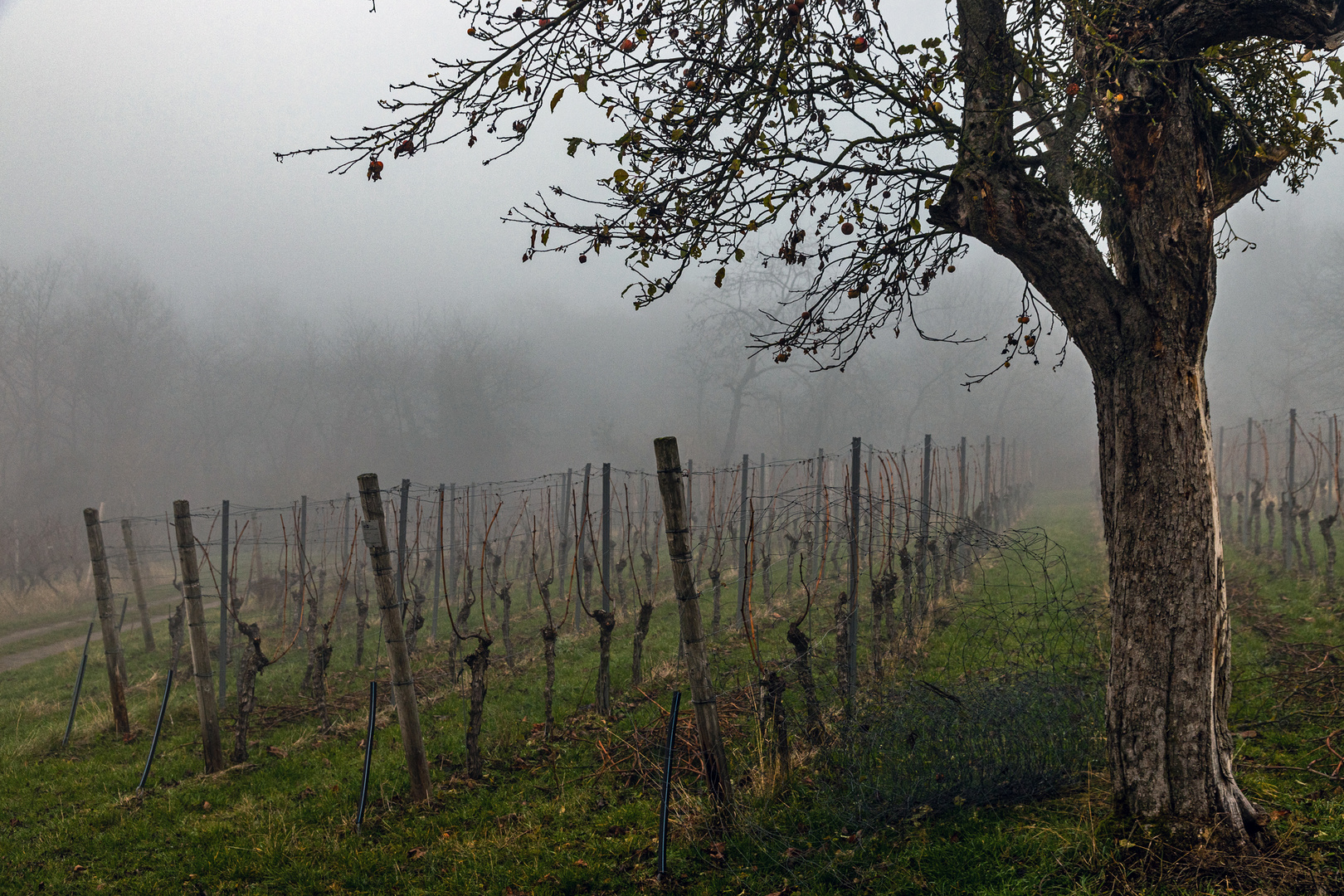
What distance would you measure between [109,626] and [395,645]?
188 inches

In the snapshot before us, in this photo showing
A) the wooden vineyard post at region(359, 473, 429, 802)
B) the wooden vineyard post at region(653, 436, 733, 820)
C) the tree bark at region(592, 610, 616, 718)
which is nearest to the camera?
the wooden vineyard post at region(653, 436, 733, 820)

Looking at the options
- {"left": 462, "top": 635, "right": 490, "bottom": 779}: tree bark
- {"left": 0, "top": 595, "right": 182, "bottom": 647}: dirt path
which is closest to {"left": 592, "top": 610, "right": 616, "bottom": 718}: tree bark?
{"left": 462, "top": 635, "right": 490, "bottom": 779}: tree bark

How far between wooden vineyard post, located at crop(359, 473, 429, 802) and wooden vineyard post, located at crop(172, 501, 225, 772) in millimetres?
2091

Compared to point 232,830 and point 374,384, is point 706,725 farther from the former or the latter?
point 374,384

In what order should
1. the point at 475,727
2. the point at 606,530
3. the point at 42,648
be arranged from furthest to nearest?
the point at 42,648 < the point at 606,530 < the point at 475,727

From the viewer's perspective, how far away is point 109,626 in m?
7.96

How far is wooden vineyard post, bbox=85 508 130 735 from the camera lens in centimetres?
791

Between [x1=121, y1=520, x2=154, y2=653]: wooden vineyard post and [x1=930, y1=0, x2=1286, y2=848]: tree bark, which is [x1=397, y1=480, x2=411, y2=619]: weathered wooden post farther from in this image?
[x1=930, y1=0, x2=1286, y2=848]: tree bark

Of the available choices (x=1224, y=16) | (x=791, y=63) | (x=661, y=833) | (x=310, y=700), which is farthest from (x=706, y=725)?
(x=310, y=700)

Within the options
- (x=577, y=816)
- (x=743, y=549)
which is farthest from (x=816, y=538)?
(x=577, y=816)

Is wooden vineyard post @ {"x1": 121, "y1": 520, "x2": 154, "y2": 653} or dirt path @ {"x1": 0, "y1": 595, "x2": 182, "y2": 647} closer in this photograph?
wooden vineyard post @ {"x1": 121, "y1": 520, "x2": 154, "y2": 653}

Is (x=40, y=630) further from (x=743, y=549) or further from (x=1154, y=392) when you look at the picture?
(x=1154, y=392)

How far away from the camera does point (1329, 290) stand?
161 ft

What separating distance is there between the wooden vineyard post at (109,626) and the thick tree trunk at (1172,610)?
359 inches
